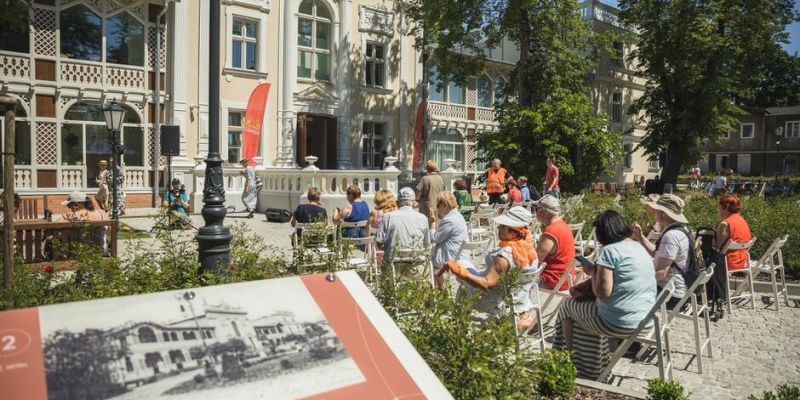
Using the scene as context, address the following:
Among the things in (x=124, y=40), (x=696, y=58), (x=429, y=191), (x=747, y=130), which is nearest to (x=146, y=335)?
(x=429, y=191)

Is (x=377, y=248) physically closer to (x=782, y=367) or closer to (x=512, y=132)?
(x=782, y=367)

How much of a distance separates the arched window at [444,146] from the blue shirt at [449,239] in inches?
839

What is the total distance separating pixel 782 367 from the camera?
5.50m

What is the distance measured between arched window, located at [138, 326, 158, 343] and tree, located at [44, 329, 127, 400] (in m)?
0.08

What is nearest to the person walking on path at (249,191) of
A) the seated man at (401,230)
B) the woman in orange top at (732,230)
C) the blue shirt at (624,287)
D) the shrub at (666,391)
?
the seated man at (401,230)

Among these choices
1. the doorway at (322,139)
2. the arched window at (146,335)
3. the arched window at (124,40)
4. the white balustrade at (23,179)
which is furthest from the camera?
the doorway at (322,139)

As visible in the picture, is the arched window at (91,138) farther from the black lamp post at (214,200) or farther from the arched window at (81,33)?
the black lamp post at (214,200)

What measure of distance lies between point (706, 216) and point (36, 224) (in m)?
11.0

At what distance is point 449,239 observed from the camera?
7.10 meters

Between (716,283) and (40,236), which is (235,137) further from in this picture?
(716,283)

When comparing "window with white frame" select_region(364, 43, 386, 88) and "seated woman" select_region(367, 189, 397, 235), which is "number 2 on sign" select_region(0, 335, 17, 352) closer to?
"seated woman" select_region(367, 189, 397, 235)

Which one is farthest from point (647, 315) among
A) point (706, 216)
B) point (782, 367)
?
point (706, 216)

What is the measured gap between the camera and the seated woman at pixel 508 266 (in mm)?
4945

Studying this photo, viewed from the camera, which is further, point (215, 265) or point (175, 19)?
point (175, 19)
